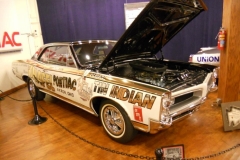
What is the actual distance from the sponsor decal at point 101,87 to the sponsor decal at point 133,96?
10cm

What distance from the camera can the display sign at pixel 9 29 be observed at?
4.89m

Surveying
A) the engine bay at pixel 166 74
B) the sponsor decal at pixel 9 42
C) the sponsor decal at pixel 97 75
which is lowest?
the engine bay at pixel 166 74

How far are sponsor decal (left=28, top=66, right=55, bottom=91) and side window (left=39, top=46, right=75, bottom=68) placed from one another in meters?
0.24

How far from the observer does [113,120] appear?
8.03 ft

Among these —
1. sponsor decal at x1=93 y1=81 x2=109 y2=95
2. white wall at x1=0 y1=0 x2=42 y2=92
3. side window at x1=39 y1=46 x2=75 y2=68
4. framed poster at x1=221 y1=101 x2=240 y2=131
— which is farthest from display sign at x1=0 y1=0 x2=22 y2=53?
framed poster at x1=221 y1=101 x2=240 y2=131

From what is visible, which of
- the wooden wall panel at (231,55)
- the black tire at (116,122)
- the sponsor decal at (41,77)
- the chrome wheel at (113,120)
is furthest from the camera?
the sponsor decal at (41,77)

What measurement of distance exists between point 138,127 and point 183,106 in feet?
1.83

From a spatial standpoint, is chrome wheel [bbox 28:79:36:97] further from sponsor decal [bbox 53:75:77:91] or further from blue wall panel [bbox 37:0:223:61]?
blue wall panel [bbox 37:0:223:61]

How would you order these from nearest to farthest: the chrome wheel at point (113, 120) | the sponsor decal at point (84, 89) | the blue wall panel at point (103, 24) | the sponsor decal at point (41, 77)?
the chrome wheel at point (113, 120), the sponsor decal at point (84, 89), the sponsor decal at point (41, 77), the blue wall panel at point (103, 24)

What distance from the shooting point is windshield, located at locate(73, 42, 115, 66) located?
9.64 feet

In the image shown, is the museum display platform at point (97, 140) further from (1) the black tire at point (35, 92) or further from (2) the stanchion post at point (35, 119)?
(1) the black tire at point (35, 92)

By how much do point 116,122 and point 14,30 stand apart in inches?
174

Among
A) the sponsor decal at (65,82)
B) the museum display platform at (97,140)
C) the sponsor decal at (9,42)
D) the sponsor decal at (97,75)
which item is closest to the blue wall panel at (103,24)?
the sponsor decal at (9,42)

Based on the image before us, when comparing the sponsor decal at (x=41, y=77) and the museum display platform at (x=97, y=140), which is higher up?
the sponsor decal at (x=41, y=77)
